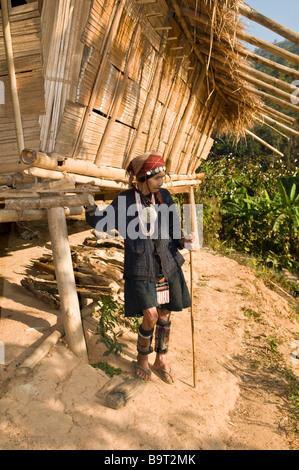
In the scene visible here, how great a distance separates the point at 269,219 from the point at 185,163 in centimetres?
425

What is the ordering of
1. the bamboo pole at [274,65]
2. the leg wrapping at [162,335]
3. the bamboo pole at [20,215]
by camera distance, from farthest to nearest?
the leg wrapping at [162,335], the bamboo pole at [274,65], the bamboo pole at [20,215]

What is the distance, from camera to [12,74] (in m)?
2.87

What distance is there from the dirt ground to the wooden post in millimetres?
104

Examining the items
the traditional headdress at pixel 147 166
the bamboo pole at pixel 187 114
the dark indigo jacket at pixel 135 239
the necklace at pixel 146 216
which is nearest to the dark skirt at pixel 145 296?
the dark indigo jacket at pixel 135 239

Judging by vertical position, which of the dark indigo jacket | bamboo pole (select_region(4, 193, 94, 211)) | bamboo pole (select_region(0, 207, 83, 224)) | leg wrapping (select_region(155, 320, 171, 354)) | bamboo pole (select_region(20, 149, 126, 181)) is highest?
bamboo pole (select_region(20, 149, 126, 181))

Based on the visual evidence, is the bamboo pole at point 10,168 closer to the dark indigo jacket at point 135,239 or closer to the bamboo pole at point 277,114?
the dark indigo jacket at point 135,239

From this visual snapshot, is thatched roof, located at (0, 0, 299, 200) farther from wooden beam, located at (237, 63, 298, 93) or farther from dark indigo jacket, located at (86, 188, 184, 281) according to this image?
dark indigo jacket, located at (86, 188, 184, 281)

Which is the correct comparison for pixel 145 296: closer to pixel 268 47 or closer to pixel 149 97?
pixel 268 47

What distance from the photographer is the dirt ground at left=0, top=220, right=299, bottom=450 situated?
2506 mm

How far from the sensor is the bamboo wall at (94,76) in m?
2.85

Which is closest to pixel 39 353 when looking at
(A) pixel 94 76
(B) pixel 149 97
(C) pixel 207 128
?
(A) pixel 94 76

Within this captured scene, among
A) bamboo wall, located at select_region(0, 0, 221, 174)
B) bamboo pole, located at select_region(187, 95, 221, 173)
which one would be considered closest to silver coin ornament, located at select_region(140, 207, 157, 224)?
bamboo wall, located at select_region(0, 0, 221, 174)

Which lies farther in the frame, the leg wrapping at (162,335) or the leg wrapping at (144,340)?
the leg wrapping at (162,335)

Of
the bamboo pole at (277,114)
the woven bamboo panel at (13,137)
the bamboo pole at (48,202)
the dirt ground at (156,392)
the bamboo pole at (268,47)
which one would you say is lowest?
the dirt ground at (156,392)
